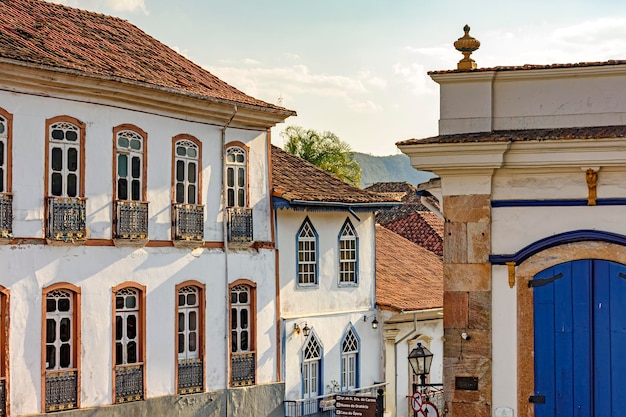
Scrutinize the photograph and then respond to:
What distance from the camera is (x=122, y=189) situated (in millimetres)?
21594

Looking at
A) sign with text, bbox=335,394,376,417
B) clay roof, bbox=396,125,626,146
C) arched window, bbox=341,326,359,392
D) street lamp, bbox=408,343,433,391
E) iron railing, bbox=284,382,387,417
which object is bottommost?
iron railing, bbox=284,382,387,417

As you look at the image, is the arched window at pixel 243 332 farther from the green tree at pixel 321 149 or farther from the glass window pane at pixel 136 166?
the green tree at pixel 321 149

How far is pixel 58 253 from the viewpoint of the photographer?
20359 mm

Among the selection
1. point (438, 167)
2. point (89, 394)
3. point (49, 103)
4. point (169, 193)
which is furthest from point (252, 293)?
point (438, 167)

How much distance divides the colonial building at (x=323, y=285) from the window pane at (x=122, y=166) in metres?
4.36

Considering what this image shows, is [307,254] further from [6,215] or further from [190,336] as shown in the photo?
[6,215]

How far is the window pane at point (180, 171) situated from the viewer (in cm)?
2291

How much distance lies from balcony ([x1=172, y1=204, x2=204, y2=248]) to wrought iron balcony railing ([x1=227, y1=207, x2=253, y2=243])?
90 cm

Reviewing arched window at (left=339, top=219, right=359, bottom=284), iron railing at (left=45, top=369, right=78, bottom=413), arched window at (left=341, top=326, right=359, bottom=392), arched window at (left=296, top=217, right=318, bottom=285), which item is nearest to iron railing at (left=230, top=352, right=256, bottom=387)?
arched window at (left=296, top=217, right=318, bottom=285)

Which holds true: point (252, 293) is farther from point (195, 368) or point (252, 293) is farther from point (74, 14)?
point (74, 14)

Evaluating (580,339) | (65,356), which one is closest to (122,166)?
(65,356)

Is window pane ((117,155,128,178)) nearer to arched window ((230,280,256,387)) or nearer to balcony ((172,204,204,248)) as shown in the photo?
balcony ((172,204,204,248))

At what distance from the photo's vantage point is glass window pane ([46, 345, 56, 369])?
66.4ft

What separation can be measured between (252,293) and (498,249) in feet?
41.9
